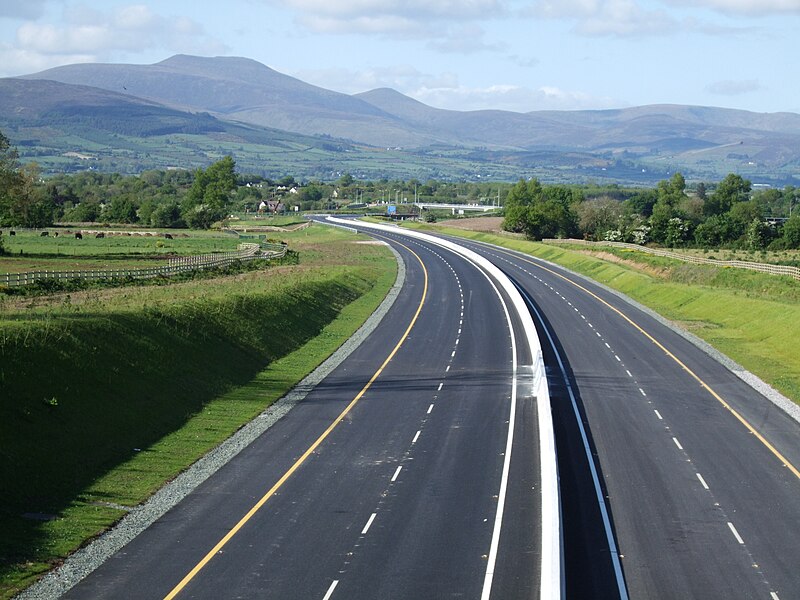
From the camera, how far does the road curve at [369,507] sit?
81.6 ft

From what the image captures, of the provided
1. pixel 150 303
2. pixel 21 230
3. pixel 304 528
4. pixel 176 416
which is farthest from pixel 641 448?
pixel 21 230

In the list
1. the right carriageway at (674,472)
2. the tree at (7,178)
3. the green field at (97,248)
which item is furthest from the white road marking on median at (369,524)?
the tree at (7,178)

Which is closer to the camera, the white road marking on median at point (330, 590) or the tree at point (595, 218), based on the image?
the white road marking on median at point (330, 590)

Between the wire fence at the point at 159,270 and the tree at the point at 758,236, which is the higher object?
the tree at the point at 758,236

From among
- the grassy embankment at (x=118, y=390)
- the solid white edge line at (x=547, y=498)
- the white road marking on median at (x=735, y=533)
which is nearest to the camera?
the solid white edge line at (x=547, y=498)

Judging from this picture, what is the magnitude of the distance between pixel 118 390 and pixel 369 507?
1499 cm

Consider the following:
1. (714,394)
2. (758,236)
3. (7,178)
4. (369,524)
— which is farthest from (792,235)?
(369,524)

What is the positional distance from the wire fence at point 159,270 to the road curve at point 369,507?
28.2 metres

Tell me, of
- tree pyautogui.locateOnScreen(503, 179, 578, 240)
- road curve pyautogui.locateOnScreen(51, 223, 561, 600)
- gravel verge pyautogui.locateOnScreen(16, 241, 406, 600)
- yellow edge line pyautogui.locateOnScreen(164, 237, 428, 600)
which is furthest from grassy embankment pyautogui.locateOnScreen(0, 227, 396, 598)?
tree pyautogui.locateOnScreen(503, 179, 578, 240)

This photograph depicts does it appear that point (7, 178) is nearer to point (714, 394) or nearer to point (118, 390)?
point (118, 390)

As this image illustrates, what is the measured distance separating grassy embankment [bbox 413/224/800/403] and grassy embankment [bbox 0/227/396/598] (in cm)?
2449

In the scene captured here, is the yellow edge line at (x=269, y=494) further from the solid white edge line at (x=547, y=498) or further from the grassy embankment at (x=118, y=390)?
the solid white edge line at (x=547, y=498)

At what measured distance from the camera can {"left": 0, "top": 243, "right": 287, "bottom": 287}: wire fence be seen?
2800 inches

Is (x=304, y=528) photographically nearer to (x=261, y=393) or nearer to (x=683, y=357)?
(x=261, y=393)
